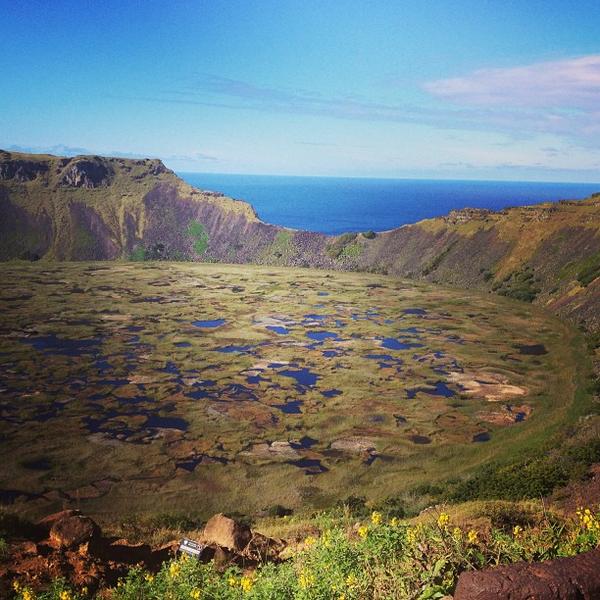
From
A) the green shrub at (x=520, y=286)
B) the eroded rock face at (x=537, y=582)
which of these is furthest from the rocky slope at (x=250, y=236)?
the eroded rock face at (x=537, y=582)

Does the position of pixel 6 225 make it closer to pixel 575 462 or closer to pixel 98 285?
pixel 98 285

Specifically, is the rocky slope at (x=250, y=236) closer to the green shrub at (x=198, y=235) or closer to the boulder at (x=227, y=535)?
the green shrub at (x=198, y=235)

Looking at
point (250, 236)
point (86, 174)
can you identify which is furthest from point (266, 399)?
point (86, 174)

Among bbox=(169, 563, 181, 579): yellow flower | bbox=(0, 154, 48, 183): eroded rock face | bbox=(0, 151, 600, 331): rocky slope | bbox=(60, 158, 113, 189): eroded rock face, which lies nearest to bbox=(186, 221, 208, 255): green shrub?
bbox=(0, 151, 600, 331): rocky slope

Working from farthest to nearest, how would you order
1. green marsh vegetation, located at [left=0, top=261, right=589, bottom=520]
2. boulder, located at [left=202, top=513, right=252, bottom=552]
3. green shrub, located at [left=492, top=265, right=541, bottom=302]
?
green shrub, located at [left=492, top=265, right=541, bottom=302] < green marsh vegetation, located at [left=0, top=261, right=589, bottom=520] < boulder, located at [left=202, top=513, right=252, bottom=552]

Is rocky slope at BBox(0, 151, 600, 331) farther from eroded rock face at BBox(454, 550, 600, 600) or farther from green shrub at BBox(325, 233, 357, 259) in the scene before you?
eroded rock face at BBox(454, 550, 600, 600)

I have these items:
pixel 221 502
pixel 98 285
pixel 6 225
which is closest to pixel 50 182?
pixel 6 225

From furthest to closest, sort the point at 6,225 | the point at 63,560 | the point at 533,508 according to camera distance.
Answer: the point at 6,225, the point at 533,508, the point at 63,560
